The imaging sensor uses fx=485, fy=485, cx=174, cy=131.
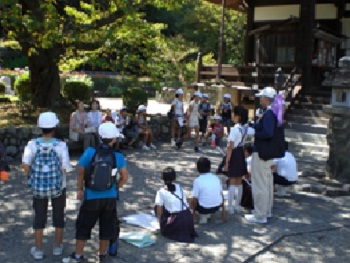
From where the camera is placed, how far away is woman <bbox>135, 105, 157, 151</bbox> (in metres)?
12.7

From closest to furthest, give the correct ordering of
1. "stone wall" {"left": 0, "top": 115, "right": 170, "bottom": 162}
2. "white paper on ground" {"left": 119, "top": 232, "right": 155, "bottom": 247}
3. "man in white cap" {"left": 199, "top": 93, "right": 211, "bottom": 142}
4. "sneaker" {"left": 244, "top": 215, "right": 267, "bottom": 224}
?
1. "white paper on ground" {"left": 119, "top": 232, "right": 155, "bottom": 247}
2. "sneaker" {"left": 244, "top": 215, "right": 267, "bottom": 224}
3. "stone wall" {"left": 0, "top": 115, "right": 170, "bottom": 162}
4. "man in white cap" {"left": 199, "top": 93, "right": 211, "bottom": 142}

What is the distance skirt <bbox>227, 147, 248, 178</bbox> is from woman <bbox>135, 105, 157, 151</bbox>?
5.72 meters

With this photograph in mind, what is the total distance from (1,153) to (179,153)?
22.4ft

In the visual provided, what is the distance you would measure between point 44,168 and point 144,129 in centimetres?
761

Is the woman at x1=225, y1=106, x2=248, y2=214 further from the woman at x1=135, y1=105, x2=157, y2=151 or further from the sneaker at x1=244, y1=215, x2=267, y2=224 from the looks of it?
the woman at x1=135, y1=105, x2=157, y2=151

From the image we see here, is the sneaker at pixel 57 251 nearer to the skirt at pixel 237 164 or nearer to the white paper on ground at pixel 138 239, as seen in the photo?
the white paper on ground at pixel 138 239

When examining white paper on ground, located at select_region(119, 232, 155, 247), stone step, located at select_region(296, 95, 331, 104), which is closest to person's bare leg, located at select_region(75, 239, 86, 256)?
white paper on ground, located at select_region(119, 232, 155, 247)

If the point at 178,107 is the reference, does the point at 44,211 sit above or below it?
below

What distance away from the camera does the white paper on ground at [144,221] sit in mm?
6423

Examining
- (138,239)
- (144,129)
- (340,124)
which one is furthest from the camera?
(144,129)

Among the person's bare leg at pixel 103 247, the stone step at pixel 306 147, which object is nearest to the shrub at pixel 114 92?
the stone step at pixel 306 147

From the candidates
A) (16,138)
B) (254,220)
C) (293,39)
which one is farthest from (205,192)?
(293,39)

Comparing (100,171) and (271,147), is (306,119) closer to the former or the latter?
(271,147)

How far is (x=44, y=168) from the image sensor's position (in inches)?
201
